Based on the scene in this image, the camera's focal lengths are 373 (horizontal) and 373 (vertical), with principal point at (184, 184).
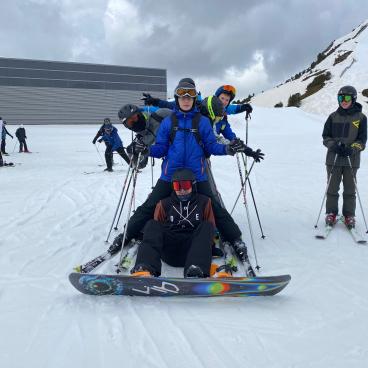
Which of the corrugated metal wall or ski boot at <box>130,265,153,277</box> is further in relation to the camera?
the corrugated metal wall

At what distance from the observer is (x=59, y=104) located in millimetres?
49188

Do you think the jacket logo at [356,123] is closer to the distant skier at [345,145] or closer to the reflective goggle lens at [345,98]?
the distant skier at [345,145]

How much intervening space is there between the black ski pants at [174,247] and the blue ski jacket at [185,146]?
2.79ft

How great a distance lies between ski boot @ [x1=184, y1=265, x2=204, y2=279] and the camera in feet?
12.5

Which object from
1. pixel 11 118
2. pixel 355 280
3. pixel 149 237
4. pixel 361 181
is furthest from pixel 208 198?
pixel 11 118

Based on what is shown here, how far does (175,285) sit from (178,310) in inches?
9.4

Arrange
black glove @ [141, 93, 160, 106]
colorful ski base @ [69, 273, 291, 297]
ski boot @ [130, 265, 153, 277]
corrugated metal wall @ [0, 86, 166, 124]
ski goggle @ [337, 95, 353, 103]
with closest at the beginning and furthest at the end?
colorful ski base @ [69, 273, 291, 297] → ski boot @ [130, 265, 153, 277] → ski goggle @ [337, 95, 353, 103] → black glove @ [141, 93, 160, 106] → corrugated metal wall @ [0, 86, 166, 124]

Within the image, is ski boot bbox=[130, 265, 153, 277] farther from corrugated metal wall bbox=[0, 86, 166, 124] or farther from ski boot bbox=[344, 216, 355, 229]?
corrugated metal wall bbox=[0, 86, 166, 124]

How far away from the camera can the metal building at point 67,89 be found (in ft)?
155

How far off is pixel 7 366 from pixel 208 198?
9.13ft

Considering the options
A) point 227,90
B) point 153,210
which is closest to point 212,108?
point 227,90

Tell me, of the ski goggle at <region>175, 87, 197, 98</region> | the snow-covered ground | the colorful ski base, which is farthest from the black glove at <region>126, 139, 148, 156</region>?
the colorful ski base

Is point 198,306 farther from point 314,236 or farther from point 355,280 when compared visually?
point 314,236

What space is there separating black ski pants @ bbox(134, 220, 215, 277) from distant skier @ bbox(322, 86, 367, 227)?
270 centimetres
